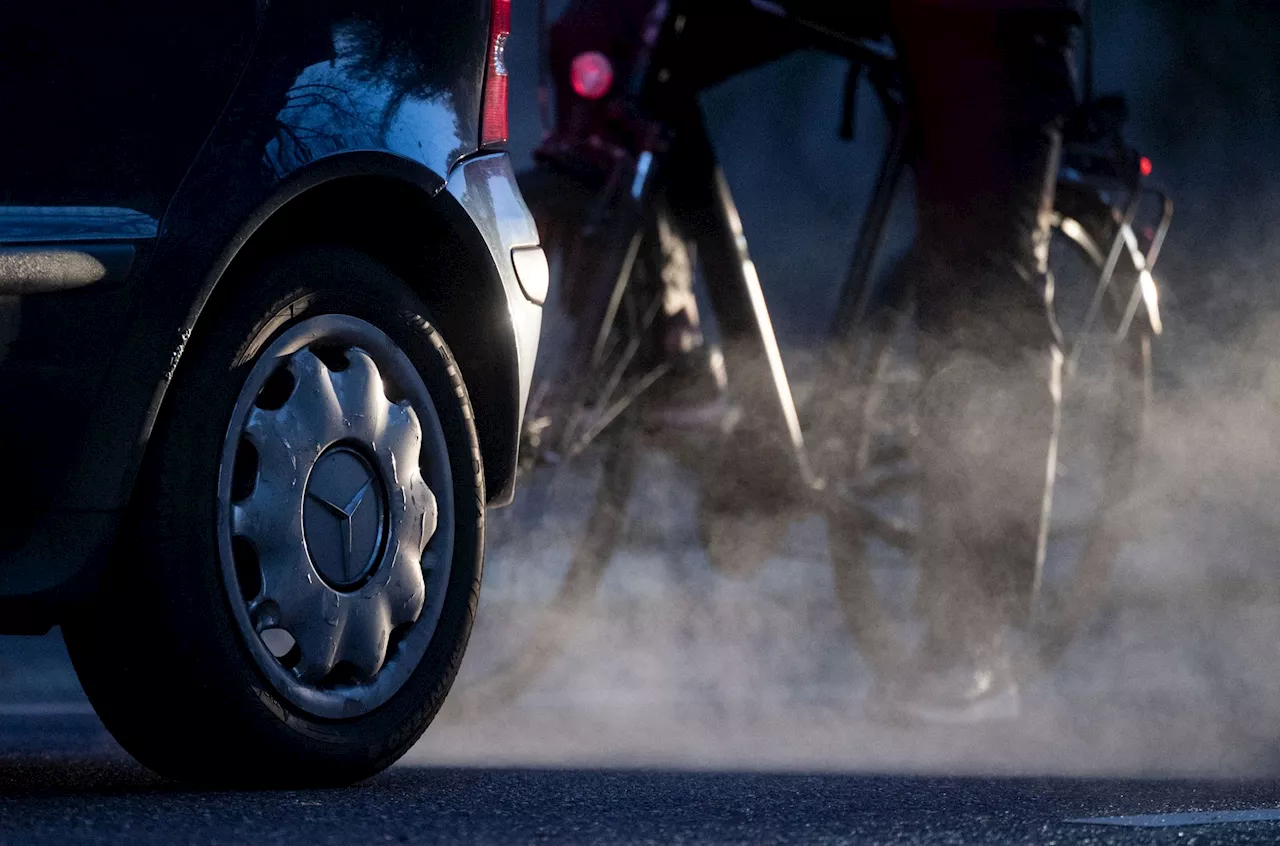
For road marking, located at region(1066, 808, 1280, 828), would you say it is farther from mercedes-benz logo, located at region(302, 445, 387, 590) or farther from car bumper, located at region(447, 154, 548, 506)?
car bumper, located at region(447, 154, 548, 506)

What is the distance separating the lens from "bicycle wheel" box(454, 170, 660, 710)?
4.50 metres

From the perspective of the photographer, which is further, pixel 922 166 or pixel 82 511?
pixel 922 166

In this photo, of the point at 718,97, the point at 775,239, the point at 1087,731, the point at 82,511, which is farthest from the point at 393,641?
the point at 718,97

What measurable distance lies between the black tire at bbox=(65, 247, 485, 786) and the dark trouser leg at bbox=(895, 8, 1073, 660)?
6.06 ft

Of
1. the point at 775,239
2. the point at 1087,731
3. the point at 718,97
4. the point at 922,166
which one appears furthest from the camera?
the point at 718,97

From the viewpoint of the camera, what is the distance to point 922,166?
4430 mm

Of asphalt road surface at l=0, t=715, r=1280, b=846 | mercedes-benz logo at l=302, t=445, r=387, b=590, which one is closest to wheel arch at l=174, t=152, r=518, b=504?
mercedes-benz logo at l=302, t=445, r=387, b=590

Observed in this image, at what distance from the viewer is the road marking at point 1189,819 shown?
236cm

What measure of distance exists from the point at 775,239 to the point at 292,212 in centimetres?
866

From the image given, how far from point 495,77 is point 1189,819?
1415mm

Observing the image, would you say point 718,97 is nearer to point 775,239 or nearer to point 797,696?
point 775,239

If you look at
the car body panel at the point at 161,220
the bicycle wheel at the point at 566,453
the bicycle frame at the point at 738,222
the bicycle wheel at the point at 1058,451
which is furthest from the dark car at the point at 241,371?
the bicycle wheel at the point at 1058,451

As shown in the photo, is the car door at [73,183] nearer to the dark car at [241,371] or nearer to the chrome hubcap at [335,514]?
the dark car at [241,371]

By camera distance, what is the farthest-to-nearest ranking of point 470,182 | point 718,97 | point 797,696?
point 718,97, point 797,696, point 470,182
